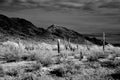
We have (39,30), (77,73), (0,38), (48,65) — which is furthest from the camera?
(39,30)

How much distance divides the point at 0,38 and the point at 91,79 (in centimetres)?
5854

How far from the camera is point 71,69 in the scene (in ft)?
37.3

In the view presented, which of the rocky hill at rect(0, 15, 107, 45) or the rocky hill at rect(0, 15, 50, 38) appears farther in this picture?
the rocky hill at rect(0, 15, 107, 45)

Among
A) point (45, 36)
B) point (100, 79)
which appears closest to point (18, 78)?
point (100, 79)

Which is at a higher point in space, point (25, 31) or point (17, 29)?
point (17, 29)

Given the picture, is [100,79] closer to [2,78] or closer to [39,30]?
[2,78]

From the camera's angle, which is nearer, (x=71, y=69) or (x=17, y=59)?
(x=71, y=69)

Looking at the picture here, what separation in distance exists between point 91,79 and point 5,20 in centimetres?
8260

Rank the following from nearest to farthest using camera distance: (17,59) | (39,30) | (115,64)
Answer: (115,64), (17,59), (39,30)

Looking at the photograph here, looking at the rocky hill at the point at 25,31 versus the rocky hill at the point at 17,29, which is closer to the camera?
the rocky hill at the point at 17,29

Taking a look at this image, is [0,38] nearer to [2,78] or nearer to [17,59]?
[17,59]

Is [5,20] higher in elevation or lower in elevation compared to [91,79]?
higher

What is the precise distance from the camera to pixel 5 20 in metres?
86.2

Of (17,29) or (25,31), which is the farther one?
(25,31)
